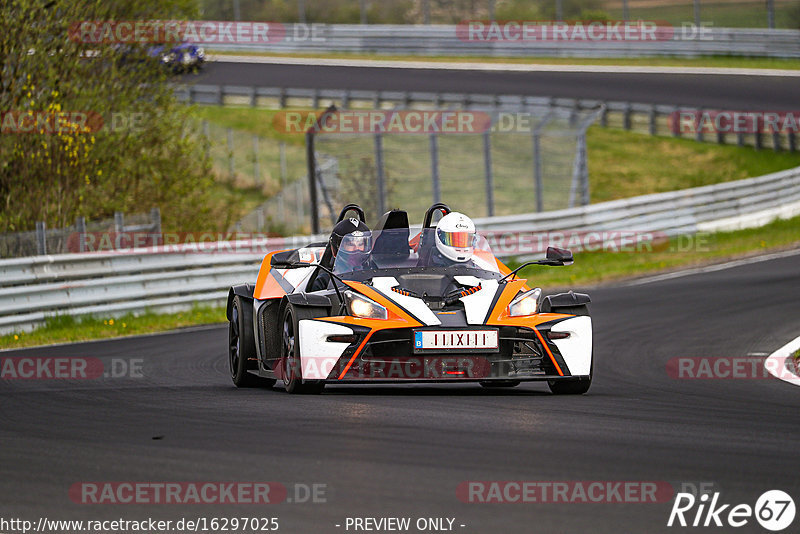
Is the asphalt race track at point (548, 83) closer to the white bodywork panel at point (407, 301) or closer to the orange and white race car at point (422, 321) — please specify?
the orange and white race car at point (422, 321)

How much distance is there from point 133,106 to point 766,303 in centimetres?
1096

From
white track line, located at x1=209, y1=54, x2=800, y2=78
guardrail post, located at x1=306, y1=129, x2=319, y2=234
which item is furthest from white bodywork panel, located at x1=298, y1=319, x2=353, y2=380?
white track line, located at x1=209, y1=54, x2=800, y2=78

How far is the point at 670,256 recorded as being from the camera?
25.0 meters

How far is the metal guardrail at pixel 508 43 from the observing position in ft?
141

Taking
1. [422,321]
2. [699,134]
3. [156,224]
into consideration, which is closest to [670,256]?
[156,224]

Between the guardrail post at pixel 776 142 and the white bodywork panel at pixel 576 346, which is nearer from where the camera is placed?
the white bodywork panel at pixel 576 346

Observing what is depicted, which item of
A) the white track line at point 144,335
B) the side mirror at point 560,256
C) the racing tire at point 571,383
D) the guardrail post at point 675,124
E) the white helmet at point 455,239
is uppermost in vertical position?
the guardrail post at point 675,124

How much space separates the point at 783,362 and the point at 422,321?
4.08 m

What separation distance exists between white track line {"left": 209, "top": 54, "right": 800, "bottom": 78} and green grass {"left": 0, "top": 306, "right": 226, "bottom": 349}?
2197 centimetres

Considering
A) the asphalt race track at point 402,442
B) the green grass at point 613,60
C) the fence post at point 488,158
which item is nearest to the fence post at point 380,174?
the fence post at point 488,158

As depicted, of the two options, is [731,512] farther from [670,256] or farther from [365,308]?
[670,256]

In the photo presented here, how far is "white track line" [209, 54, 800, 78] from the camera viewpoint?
4056 centimetres

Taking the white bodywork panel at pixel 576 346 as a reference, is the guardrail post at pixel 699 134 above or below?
above

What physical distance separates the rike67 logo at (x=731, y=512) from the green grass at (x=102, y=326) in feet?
37.9
